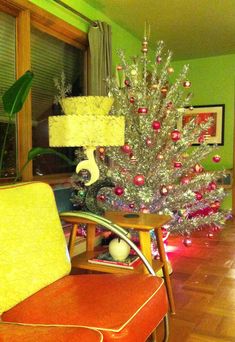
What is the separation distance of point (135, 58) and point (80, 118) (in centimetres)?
105

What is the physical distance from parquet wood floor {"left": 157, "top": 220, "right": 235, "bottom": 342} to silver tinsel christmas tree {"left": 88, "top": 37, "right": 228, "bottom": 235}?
0.39 meters

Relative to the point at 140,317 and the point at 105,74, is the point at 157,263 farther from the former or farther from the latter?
the point at 105,74

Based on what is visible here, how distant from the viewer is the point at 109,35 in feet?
10.8

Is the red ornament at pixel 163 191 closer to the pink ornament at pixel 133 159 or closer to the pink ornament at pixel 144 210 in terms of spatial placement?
the pink ornament at pixel 144 210

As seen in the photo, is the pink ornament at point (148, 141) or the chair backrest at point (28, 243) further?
the pink ornament at point (148, 141)

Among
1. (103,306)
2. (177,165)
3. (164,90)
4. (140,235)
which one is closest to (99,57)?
(164,90)

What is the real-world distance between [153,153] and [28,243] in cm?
134

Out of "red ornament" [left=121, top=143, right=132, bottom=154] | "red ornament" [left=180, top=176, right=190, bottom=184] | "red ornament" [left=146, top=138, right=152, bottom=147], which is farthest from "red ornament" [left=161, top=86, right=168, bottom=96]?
"red ornament" [left=180, top=176, right=190, bottom=184]

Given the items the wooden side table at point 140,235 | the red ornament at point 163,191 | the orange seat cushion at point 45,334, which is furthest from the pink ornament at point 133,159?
the orange seat cushion at point 45,334

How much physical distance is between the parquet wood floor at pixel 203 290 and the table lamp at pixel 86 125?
1106 millimetres

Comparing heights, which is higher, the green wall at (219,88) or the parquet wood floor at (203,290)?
the green wall at (219,88)

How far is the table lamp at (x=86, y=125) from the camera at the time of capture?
73.2 inches

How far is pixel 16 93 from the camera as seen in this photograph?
1.98 m

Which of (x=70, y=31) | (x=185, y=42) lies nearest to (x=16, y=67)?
(x=70, y=31)
